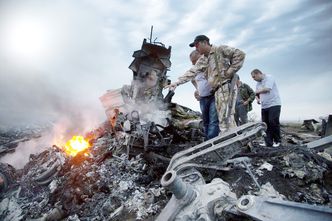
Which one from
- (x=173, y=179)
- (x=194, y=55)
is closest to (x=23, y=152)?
(x=194, y=55)

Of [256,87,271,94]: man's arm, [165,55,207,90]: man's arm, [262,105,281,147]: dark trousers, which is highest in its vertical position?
[165,55,207,90]: man's arm

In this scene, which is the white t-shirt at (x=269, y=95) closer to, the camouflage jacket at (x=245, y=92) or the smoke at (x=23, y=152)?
the camouflage jacket at (x=245, y=92)

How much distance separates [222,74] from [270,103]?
5.13 ft

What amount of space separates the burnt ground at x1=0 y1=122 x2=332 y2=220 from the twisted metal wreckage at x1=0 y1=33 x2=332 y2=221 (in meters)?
0.02

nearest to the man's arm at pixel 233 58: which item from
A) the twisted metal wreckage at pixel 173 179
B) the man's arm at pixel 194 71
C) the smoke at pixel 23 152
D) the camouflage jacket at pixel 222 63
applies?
the camouflage jacket at pixel 222 63

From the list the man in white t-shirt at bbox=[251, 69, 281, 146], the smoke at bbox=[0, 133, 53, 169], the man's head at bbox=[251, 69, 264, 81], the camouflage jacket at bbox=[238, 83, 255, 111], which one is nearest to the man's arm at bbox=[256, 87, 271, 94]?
the man in white t-shirt at bbox=[251, 69, 281, 146]

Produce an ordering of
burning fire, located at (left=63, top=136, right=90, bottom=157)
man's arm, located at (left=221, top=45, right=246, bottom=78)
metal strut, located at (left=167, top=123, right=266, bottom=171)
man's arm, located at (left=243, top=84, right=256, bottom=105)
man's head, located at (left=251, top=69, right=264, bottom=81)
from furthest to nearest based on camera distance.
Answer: burning fire, located at (left=63, top=136, right=90, bottom=157) → man's arm, located at (left=243, top=84, right=256, bottom=105) → man's head, located at (left=251, top=69, right=264, bottom=81) → man's arm, located at (left=221, top=45, right=246, bottom=78) → metal strut, located at (left=167, top=123, right=266, bottom=171)

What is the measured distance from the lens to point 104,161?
18.4 ft

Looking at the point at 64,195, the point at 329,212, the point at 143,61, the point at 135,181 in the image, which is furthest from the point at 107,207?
the point at 143,61

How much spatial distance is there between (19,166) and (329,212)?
34.4 ft

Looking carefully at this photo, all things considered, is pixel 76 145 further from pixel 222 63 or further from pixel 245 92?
pixel 245 92

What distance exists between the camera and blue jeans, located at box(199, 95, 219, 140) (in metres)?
4.38

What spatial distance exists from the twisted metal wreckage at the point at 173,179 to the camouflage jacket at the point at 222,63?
1444 mm

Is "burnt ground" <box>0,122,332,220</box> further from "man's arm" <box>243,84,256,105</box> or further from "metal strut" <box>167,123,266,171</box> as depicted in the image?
"man's arm" <box>243,84,256,105</box>
